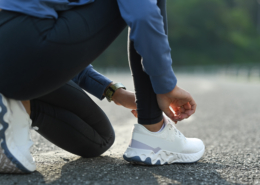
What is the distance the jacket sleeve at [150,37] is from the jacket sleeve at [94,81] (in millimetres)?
563

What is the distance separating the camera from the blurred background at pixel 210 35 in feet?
147

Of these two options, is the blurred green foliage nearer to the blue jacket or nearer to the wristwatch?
the wristwatch

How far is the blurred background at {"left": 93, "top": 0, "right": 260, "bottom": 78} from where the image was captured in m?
44.7

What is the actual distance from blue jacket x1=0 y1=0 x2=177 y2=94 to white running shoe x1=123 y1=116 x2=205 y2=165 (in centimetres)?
34

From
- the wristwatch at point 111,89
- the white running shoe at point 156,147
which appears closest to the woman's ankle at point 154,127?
the white running shoe at point 156,147

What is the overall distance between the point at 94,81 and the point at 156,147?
0.56m

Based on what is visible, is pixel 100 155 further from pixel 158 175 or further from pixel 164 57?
pixel 164 57

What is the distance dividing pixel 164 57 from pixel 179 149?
540mm

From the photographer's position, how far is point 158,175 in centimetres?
131

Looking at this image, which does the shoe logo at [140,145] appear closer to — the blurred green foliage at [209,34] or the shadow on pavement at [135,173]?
the shadow on pavement at [135,173]

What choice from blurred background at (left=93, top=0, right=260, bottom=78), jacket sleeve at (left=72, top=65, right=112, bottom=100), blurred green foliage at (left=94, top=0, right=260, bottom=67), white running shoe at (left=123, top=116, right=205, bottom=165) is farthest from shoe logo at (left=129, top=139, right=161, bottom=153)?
blurred green foliage at (left=94, top=0, right=260, bottom=67)

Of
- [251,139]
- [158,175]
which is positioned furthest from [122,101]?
[251,139]

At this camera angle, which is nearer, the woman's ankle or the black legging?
the black legging

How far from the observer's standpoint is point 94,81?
5.73ft
